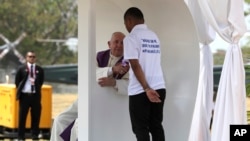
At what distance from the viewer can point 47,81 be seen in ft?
86.2

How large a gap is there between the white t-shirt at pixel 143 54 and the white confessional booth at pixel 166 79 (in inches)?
26.0

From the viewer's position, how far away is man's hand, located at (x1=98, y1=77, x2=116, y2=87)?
6.73 meters

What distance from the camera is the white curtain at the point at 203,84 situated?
645cm

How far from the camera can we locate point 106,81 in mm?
6742

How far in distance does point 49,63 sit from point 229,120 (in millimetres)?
30732

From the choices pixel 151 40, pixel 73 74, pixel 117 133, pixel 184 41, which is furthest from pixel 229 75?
pixel 73 74

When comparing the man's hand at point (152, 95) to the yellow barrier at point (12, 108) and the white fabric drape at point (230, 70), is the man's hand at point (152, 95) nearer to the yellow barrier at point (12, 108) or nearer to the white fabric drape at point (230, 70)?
the white fabric drape at point (230, 70)

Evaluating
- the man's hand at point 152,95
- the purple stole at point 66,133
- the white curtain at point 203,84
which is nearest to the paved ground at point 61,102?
the purple stole at point 66,133

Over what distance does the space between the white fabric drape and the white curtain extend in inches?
17.7

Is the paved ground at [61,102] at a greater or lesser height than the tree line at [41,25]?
lesser

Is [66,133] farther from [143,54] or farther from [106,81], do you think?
[143,54]

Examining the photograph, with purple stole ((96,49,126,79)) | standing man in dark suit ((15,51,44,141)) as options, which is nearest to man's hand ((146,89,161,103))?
purple stole ((96,49,126,79))

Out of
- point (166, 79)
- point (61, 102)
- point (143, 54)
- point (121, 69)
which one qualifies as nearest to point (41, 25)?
point (61, 102)

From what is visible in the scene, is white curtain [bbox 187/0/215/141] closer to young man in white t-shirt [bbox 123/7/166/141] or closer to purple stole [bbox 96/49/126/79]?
young man in white t-shirt [bbox 123/7/166/141]
